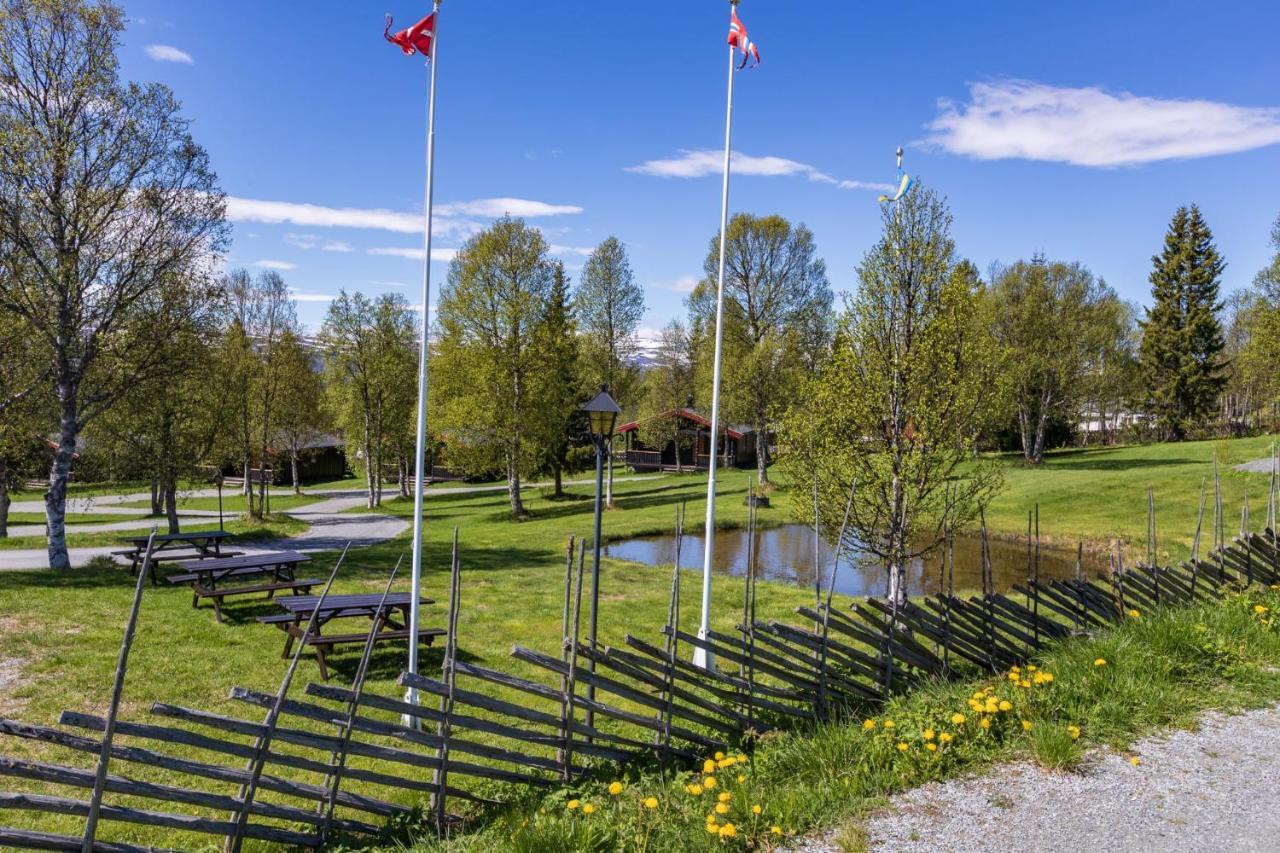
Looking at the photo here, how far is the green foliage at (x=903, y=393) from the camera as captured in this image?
10672mm

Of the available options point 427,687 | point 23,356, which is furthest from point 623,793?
point 23,356

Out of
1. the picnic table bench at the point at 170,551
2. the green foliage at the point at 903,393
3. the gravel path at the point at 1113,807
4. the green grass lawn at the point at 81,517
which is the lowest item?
the green grass lawn at the point at 81,517

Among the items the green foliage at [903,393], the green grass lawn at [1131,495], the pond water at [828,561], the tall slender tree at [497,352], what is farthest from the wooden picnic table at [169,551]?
the green grass lawn at [1131,495]

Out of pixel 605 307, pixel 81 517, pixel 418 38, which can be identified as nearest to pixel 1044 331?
pixel 605 307

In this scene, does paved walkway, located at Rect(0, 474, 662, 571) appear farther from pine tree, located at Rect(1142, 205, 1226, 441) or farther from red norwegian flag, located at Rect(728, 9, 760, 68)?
pine tree, located at Rect(1142, 205, 1226, 441)

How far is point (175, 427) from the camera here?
797 inches

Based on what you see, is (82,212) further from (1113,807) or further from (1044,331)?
(1044,331)

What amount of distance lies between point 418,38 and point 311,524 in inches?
934

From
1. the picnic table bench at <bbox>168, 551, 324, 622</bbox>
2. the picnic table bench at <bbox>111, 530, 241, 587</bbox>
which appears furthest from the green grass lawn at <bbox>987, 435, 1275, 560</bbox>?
the picnic table bench at <bbox>111, 530, 241, 587</bbox>

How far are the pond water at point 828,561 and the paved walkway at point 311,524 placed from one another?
8489mm

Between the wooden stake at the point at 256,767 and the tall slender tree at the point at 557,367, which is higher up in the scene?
the tall slender tree at the point at 557,367

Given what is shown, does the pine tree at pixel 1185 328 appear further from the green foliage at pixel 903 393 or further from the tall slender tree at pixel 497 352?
the green foliage at pixel 903 393

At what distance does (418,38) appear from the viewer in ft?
25.5

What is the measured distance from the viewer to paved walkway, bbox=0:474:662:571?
1841cm
